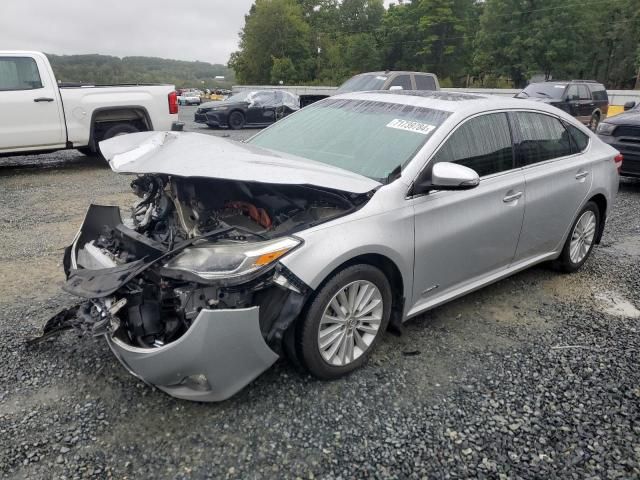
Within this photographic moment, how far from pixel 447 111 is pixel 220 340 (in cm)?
219

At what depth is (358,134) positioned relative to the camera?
11.8ft

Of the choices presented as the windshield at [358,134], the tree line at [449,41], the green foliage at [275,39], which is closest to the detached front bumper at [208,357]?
the windshield at [358,134]

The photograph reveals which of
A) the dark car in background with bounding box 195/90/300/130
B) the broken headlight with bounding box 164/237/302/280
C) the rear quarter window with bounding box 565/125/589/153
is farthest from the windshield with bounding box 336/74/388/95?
A: the broken headlight with bounding box 164/237/302/280

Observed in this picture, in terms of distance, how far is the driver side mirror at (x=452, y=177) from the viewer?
2.94 meters

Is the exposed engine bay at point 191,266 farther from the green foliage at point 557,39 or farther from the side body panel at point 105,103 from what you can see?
the green foliage at point 557,39

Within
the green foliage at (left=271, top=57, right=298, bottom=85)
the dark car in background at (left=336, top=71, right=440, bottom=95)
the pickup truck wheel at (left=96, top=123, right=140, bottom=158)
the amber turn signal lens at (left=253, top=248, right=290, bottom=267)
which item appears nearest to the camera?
the amber turn signal lens at (left=253, top=248, right=290, bottom=267)

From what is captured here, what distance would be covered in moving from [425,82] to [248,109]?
629cm

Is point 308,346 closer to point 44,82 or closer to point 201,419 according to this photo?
point 201,419

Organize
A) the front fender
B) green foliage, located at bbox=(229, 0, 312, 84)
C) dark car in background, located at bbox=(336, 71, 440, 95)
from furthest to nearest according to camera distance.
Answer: green foliage, located at bbox=(229, 0, 312, 84)
dark car in background, located at bbox=(336, 71, 440, 95)
the front fender

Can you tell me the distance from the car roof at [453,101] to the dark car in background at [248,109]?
1265 centimetres

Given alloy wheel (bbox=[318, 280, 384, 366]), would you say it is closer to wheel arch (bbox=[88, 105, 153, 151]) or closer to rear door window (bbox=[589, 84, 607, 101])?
wheel arch (bbox=[88, 105, 153, 151])

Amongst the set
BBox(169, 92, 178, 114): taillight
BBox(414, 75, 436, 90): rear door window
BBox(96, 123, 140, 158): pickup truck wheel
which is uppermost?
BBox(414, 75, 436, 90): rear door window

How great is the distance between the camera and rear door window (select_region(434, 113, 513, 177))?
3330mm

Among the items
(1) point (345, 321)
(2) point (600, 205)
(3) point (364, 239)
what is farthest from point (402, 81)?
(1) point (345, 321)
